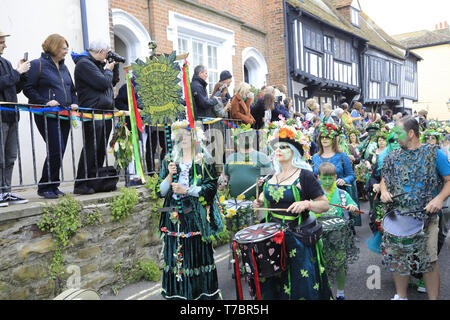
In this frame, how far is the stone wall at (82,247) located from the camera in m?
4.05

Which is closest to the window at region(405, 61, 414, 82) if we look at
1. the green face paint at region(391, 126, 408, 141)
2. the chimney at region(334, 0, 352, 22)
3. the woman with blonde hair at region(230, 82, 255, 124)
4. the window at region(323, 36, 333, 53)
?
the chimney at region(334, 0, 352, 22)

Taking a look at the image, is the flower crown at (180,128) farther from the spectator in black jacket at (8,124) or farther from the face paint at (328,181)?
the spectator in black jacket at (8,124)

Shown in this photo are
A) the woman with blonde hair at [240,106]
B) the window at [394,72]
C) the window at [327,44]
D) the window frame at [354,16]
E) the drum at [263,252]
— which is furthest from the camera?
the window at [394,72]

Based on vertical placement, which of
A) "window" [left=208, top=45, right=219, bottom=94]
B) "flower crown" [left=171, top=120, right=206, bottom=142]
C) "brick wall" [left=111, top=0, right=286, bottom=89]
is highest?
"brick wall" [left=111, top=0, right=286, bottom=89]

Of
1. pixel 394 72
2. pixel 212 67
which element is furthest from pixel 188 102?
pixel 394 72

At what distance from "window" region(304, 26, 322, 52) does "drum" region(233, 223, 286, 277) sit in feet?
50.9

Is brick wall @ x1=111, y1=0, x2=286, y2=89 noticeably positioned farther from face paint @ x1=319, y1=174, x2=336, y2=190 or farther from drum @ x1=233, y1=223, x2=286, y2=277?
drum @ x1=233, y1=223, x2=286, y2=277

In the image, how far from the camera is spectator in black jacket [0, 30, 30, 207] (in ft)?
14.9

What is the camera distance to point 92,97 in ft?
18.1

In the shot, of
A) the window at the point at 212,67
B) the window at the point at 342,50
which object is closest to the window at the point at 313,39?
the window at the point at 342,50

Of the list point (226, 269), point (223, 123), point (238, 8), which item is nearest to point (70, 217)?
point (226, 269)

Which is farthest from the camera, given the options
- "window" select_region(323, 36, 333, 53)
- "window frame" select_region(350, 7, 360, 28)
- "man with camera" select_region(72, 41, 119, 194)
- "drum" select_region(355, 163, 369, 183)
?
"window frame" select_region(350, 7, 360, 28)

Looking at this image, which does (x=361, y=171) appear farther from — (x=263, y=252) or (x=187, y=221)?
(x=263, y=252)

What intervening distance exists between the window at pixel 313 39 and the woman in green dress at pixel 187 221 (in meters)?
14.6
